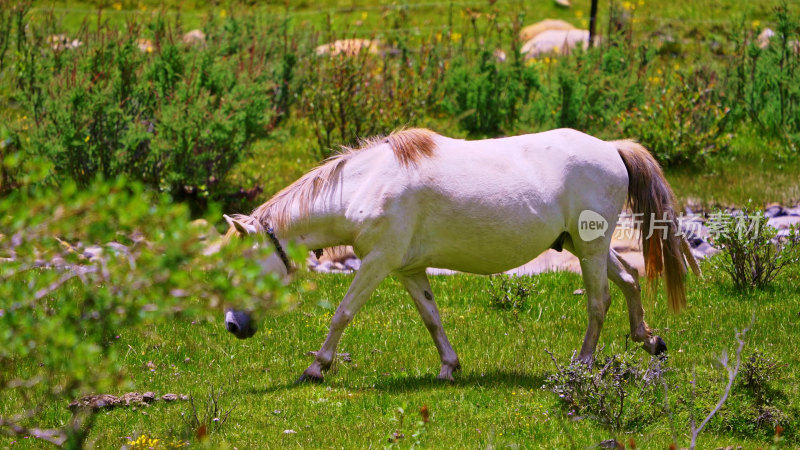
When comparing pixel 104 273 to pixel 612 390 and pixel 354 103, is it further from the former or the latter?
pixel 354 103

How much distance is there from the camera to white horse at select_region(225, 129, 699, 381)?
6383 millimetres

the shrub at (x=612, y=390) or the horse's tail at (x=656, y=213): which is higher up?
the horse's tail at (x=656, y=213)

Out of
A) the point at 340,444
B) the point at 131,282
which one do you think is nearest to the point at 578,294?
the point at 340,444

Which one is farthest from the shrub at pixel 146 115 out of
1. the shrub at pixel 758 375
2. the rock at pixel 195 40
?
the shrub at pixel 758 375

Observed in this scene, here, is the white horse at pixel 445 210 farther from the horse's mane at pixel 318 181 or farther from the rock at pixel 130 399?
the rock at pixel 130 399

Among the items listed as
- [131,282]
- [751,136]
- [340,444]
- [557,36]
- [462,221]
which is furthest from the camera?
[557,36]

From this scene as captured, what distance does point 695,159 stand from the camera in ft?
42.4

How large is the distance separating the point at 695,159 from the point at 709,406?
7.84 meters

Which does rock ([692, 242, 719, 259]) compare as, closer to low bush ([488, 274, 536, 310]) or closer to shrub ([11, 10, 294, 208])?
low bush ([488, 274, 536, 310])

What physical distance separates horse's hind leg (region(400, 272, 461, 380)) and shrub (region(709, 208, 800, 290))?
11.0ft

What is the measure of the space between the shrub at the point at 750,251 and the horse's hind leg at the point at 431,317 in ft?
11.0

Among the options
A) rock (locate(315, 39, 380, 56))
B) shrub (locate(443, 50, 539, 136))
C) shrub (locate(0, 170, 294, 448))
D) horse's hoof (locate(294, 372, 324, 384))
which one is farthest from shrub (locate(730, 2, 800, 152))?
shrub (locate(0, 170, 294, 448))

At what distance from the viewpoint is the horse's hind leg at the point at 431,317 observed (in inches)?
265

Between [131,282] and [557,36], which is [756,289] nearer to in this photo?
[131,282]
